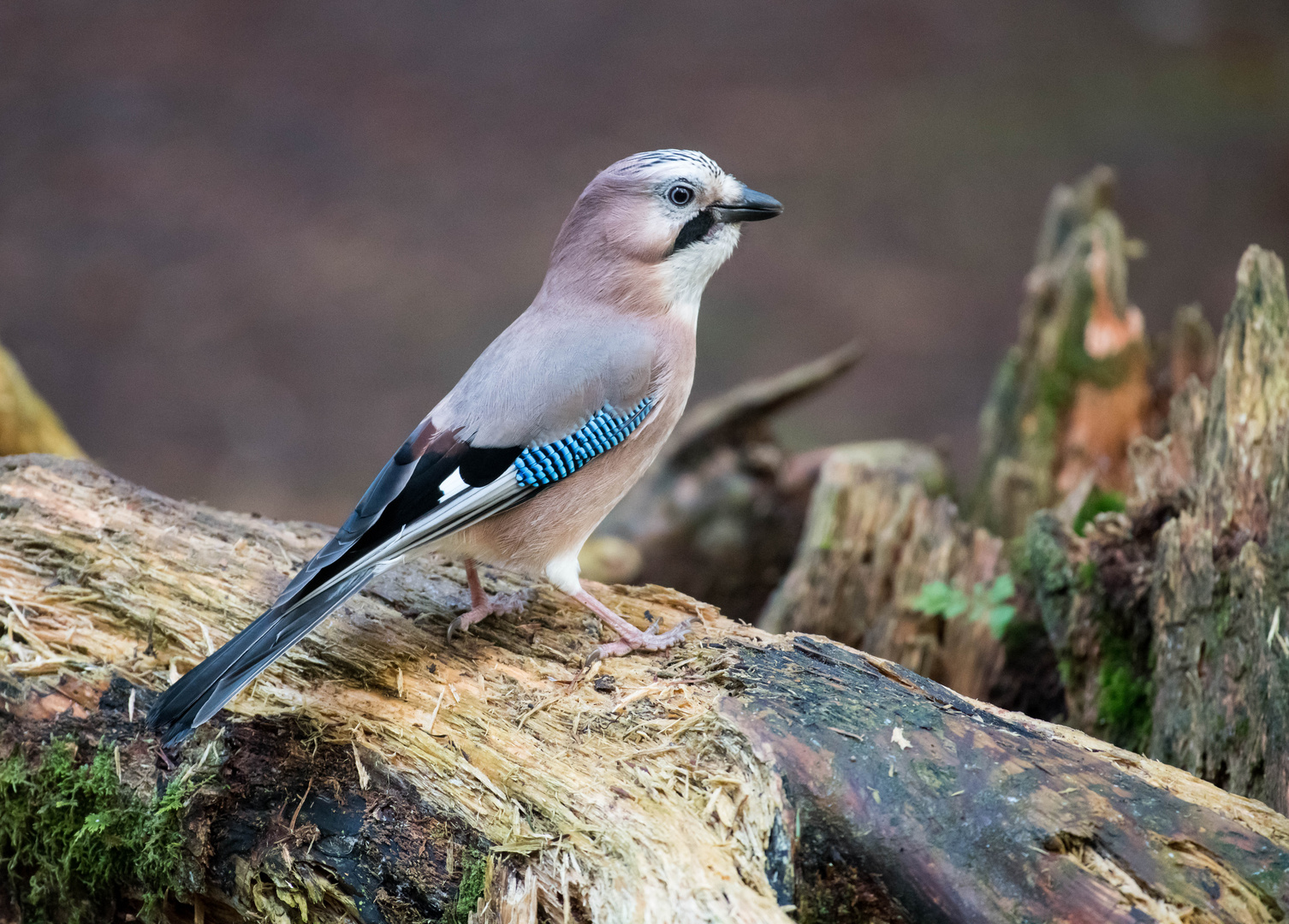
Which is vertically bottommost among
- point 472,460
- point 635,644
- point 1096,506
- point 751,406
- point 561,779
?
point 561,779

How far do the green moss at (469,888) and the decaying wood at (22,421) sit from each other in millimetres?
3681

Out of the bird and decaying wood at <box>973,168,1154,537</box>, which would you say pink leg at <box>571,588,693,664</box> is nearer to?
the bird

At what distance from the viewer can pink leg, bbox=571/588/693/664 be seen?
118 inches

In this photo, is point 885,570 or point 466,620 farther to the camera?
point 885,570

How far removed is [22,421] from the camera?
17.1ft

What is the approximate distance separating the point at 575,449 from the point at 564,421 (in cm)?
9

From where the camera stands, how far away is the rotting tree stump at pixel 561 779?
221cm

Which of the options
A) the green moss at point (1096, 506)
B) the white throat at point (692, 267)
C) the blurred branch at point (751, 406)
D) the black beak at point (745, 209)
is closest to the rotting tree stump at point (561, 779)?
the white throat at point (692, 267)

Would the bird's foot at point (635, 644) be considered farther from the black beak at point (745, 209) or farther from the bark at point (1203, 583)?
the bark at point (1203, 583)

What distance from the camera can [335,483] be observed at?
8289mm

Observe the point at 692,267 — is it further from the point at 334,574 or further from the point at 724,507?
the point at 724,507

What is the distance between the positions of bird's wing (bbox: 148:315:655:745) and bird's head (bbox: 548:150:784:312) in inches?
8.0

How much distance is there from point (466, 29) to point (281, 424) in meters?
4.73

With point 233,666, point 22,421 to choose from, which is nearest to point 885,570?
point 233,666
